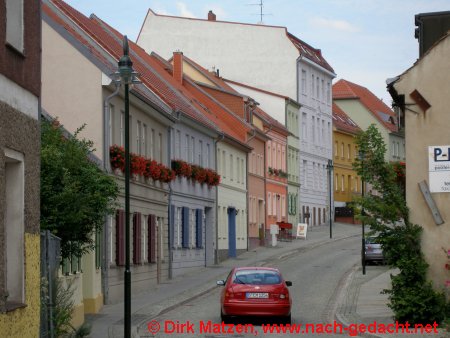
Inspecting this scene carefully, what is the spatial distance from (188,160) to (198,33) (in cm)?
3173

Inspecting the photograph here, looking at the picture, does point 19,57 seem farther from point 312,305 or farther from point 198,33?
point 198,33

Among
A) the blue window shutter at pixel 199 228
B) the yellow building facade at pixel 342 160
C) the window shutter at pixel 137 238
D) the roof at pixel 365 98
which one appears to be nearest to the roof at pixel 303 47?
the yellow building facade at pixel 342 160

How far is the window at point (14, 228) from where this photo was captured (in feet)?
48.3

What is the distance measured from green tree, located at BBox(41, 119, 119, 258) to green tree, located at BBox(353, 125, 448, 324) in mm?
6281

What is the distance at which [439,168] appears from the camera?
25.8 meters

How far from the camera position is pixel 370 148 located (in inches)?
1049

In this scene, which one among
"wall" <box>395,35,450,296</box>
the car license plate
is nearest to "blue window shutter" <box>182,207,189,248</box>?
the car license plate

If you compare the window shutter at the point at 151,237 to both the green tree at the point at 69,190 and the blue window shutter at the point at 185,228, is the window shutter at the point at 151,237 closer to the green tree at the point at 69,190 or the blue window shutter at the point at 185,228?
the blue window shutter at the point at 185,228

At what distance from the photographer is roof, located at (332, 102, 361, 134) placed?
9484 centimetres

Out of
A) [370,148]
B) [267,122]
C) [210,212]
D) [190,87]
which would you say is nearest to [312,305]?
[370,148]

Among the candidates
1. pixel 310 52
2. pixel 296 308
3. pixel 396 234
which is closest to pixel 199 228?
pixel 296 308

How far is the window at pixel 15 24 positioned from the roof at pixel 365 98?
3536 inches

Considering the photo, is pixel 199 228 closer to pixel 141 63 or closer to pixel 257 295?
pixel 141 63

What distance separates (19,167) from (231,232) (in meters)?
43.9
